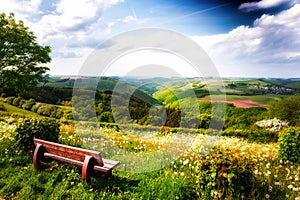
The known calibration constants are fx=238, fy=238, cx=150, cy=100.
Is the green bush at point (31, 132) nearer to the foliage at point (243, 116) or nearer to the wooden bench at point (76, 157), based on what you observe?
the wooden bench at point (76, 157)

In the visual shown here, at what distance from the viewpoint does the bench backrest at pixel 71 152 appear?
438 cm

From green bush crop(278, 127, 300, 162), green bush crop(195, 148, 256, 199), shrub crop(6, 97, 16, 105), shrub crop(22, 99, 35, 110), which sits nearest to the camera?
green bush crop(195, 148, 256, 199)

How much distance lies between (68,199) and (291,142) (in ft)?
18.0

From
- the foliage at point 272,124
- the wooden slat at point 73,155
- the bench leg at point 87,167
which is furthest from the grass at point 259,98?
the bench leg at point 87,167

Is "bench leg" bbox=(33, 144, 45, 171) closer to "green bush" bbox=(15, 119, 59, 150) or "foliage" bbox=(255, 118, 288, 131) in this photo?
"green bush" bbox=(15, 119, 59, 150)

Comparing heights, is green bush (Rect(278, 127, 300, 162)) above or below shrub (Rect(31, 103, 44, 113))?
above

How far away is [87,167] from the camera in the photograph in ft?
14.2

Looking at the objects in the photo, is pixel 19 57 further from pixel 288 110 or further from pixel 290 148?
pixel 288 110

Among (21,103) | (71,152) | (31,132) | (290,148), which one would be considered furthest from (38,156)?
(21,103)

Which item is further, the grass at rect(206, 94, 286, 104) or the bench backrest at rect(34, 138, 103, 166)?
the grass at rect(206, 94, 286, 104)

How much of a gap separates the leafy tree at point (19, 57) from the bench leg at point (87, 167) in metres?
14.6

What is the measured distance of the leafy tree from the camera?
16.0 m

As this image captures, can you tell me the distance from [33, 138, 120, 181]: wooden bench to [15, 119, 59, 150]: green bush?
0.86 m

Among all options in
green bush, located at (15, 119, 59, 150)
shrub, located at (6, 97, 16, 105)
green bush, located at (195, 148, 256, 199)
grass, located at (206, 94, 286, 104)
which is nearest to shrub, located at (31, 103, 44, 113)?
shrub, located at (6, 97, 16, 105)
